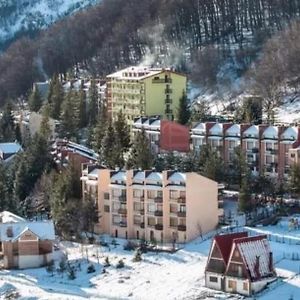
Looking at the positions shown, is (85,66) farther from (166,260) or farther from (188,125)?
(166,260)

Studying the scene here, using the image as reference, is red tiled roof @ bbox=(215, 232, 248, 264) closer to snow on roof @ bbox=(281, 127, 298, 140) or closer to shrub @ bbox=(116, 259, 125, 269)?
shrub @ bbox=(116, 259, 125, 269)

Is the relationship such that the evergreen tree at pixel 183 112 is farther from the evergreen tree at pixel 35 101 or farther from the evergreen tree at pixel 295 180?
the evergreen tree at pixel 35 101

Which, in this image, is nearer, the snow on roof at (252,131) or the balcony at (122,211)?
the balcony at (122,211)

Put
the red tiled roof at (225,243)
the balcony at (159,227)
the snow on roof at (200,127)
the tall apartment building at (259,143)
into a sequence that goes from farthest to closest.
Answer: the snow on roof at (200,127) < the tall apartment building at (259,143) < the balcony at (159,227) < the red tiled roof at (225,243)

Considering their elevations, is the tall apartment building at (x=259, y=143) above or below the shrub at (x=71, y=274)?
above

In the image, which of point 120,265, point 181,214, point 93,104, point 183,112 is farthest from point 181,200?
point 93,104

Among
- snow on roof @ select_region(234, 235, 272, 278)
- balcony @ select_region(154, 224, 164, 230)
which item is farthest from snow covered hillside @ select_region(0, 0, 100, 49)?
snow on roof @ select_region(234, 235, 272, 278)

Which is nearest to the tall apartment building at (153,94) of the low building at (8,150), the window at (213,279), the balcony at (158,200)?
the low building at (8,150)
